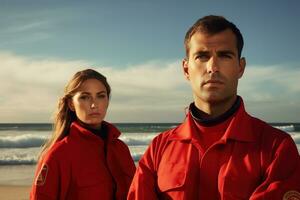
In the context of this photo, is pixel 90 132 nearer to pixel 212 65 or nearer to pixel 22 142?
pixel 212 65

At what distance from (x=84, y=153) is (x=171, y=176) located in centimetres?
153

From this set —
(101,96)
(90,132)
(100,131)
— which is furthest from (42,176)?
(101,96)

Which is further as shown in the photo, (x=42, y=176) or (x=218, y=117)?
(x=42, y=176)

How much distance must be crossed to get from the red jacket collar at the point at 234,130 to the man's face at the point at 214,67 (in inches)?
4.1

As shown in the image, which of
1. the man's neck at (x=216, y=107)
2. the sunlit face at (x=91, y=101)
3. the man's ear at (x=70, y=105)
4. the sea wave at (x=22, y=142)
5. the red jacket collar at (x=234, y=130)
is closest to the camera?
the red jacket collar at (x=234, y=130)

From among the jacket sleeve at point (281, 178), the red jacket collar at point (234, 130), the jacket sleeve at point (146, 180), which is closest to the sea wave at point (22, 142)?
the jacket sleeve at point (146, 180)

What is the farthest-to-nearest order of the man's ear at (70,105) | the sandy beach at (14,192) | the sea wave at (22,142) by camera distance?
1. the sea wave at (22,142)
2. the sandy beach at (14,192)
3. the man's ear at (70,105)

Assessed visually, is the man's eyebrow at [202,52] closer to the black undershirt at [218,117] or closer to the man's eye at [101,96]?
the black undershirt at [218,117]

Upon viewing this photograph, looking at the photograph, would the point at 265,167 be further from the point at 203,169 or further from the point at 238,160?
the point at 203,169

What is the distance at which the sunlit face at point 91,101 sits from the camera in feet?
12.5

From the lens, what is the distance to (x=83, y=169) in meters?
3.66

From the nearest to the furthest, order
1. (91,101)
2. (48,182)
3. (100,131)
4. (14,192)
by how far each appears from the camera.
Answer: (48,182)
(91,101)
(100,131)
(14,192)

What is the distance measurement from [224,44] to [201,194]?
2.58 ft

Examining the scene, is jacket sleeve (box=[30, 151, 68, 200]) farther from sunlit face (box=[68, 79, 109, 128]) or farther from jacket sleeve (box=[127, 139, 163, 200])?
jacket sleeve (box=[127, 139, 163, 200])
